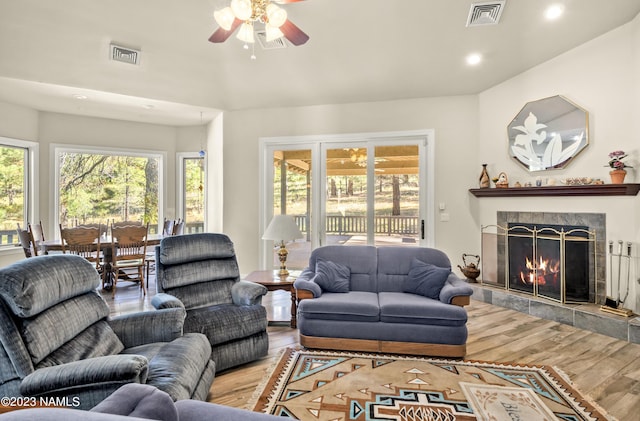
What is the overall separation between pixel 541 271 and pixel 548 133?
5.46 ft

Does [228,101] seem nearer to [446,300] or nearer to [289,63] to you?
[289,63]

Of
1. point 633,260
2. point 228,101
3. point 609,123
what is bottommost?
point 633,260

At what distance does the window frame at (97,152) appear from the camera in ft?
18.8

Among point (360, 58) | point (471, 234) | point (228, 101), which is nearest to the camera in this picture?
point (360, 58)

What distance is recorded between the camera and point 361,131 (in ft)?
16.9

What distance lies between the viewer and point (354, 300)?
3025mm

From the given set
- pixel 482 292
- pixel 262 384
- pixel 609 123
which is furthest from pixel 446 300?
pixel 609 123

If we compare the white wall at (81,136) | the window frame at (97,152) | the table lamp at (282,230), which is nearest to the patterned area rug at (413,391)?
the table lamp at (282,230)

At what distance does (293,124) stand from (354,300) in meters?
3.26

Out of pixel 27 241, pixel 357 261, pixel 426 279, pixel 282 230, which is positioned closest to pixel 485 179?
pixel 426 279

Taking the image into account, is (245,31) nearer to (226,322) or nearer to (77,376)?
(226,322)

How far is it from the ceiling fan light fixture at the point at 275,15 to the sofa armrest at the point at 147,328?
2185 mm

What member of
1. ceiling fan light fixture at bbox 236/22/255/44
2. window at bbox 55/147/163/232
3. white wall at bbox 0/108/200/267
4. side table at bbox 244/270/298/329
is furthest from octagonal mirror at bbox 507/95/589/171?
window at bbox 55/147/163/232

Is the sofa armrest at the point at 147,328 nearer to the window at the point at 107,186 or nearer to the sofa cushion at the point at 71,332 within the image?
the sofa cushion at the point at 71,332
